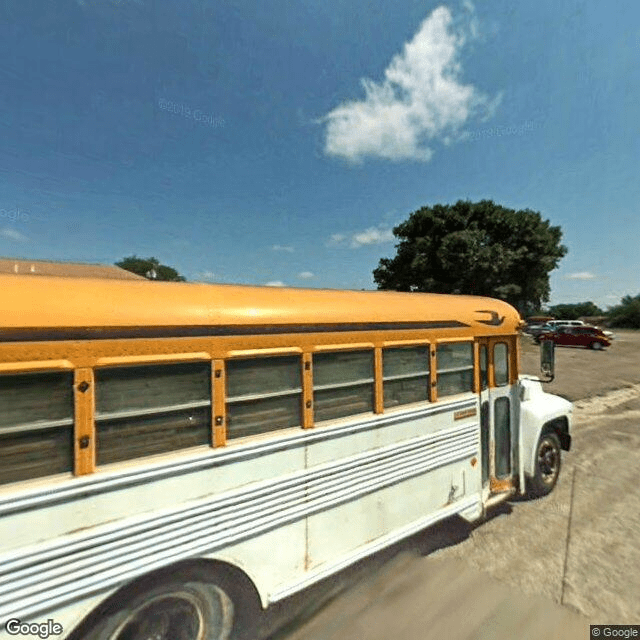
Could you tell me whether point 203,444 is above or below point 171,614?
above

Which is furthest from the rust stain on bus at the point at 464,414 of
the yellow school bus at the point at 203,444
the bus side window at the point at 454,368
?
the bus side window at the point at 454,368

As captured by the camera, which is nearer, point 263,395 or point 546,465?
point 263,395

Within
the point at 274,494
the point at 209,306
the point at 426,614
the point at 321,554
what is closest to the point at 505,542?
the point at 426,614

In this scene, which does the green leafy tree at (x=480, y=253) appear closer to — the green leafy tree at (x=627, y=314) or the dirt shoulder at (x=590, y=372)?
the dirt shoulder at (x=590, y=372)

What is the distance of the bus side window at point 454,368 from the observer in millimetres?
3986

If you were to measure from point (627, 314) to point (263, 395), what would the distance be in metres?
73.4

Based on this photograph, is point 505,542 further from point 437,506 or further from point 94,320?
point 94,320

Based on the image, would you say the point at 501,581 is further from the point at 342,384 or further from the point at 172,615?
the point at 172,615

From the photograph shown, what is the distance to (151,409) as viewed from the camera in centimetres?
242

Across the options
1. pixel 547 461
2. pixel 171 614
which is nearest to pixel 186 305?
pixel 171 614

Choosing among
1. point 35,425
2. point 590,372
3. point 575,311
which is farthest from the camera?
point 575,311

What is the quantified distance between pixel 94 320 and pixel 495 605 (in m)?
3.76

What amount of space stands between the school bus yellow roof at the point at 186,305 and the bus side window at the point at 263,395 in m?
0.31

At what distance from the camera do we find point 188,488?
8.27ft
